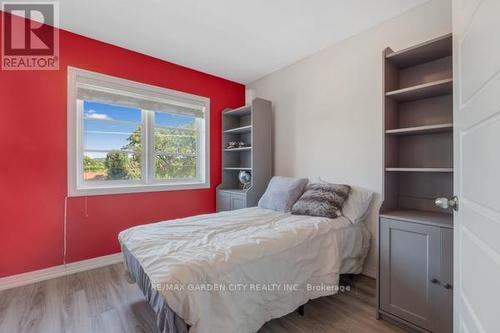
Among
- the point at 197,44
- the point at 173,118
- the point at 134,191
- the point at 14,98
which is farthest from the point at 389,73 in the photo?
the point at 14,98

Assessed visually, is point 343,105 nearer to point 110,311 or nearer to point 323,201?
point 323,201

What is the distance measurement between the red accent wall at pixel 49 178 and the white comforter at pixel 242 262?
107cm

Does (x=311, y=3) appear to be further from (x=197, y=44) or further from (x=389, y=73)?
(x=197, y=44)

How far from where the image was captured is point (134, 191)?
9.50 feet

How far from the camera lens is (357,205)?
7.57 feet

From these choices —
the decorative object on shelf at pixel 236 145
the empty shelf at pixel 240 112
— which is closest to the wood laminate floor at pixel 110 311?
the decorative object on shelf at pixel 236 145

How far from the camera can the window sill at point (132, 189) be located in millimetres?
→ 2543

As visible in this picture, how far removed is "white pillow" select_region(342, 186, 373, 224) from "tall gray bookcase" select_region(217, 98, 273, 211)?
1262 millimetres

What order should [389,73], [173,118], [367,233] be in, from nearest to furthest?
1. [389,73]
2. [367,233]
3. [173,118]

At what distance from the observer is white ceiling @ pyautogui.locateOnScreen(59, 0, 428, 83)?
6.69 feet

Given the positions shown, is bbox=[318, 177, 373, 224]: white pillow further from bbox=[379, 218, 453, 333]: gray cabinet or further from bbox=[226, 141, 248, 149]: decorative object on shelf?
bbox=[226, 141, 248, 149]: decorative object on shelf

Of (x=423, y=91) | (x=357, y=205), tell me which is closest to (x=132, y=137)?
(x=357, y=205)

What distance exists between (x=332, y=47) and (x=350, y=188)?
64.6 inches

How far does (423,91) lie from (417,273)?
4.32 ft
